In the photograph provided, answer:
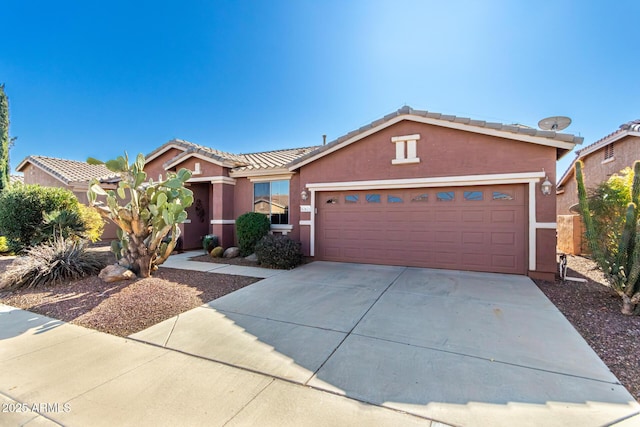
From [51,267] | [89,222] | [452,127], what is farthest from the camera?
[89,222]

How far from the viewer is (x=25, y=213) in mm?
9969

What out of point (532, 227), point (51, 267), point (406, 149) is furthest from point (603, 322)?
point (51, 267)

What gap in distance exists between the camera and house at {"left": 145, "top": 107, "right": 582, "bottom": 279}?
7.41 metres

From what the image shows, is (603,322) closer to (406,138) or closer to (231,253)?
(406,138)

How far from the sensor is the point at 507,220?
7.77 m

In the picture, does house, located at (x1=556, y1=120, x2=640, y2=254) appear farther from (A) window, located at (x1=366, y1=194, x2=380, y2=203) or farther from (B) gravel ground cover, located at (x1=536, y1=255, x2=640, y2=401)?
(A) window, located at (x1=366, y1=194, x2=380, y2=203)

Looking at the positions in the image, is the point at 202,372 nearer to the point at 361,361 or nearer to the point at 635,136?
the point at 361,361

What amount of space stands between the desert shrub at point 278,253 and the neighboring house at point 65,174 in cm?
1142

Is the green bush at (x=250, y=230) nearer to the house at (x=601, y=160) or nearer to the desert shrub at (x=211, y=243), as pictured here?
the desert shrub at (x=211, y=243)

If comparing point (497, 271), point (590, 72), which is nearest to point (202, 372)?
point (497, 271)

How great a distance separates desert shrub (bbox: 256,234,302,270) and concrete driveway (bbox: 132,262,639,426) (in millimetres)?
2367

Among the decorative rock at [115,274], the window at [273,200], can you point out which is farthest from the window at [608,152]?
the decorative rock at [115,274]

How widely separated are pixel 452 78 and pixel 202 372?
35.4 feet

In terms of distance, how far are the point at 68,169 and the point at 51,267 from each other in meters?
15.3
